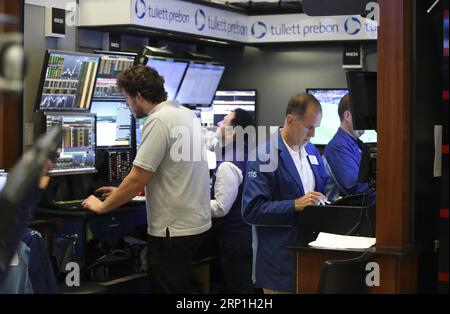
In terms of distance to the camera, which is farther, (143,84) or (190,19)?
(190,19)

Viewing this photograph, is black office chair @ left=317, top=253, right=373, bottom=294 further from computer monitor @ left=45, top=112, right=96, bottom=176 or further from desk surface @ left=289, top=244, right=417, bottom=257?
computer monitor @ left=45, top=112, right=96, bottom=176

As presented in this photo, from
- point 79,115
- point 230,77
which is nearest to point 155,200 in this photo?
point 79,115

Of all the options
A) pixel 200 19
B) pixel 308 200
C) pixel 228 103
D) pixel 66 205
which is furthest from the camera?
pixel 228 103

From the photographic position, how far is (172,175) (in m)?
4.58

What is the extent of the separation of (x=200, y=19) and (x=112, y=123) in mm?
1497

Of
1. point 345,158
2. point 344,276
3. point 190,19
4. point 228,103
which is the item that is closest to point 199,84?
point 190,19

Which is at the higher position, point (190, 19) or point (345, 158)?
point (190, 19)

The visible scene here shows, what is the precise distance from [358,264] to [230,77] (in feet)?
21.0

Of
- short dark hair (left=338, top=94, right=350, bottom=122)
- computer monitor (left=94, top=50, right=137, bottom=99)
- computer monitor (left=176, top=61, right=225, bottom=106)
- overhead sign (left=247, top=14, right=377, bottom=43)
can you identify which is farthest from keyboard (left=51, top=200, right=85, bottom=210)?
overhead sign (left=247, top=14, right=377, bottom=43)

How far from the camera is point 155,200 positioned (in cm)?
462

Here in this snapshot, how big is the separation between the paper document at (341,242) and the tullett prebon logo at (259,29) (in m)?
5.29

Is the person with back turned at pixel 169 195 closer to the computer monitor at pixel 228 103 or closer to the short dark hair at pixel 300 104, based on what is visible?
the short dark hair at pixel 300 104

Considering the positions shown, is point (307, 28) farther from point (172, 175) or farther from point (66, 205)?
point (172, 175)

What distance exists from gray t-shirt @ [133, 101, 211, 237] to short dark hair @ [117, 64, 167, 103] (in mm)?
184
